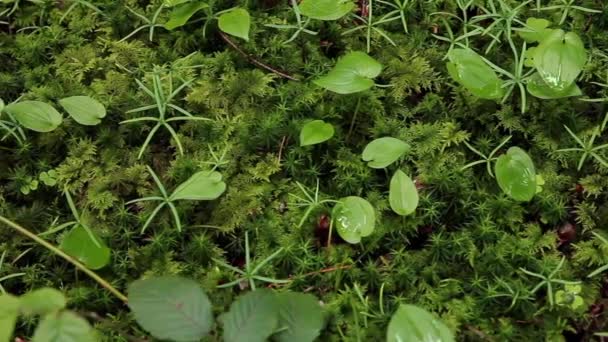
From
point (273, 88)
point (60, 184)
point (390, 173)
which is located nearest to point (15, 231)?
point (60, 184)

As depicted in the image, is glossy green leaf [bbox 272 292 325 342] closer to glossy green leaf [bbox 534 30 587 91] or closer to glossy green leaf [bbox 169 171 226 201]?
glossy green leaf [bbox 169 171 226 201]

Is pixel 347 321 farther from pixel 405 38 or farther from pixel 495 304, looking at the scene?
pixel 405 38

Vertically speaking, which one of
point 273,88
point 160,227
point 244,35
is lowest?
point 160,227

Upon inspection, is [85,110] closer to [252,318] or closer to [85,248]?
[85,248]

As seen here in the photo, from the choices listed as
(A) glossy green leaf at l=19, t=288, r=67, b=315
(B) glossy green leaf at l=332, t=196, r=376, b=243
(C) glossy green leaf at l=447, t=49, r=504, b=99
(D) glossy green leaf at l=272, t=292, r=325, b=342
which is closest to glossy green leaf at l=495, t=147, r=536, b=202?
(C) glossy green leaf at l=447, t=49, r=504, b=99

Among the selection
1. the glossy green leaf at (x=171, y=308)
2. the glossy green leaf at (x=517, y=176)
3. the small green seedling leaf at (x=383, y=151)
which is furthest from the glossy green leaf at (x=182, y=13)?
the glossy green leaf at (x=517, y=176)

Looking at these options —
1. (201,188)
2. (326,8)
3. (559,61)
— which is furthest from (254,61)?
(559,61)
